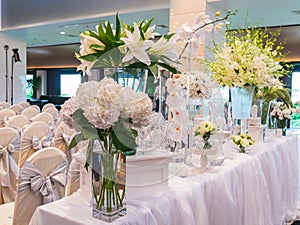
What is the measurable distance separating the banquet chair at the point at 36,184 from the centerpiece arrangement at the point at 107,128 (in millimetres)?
664

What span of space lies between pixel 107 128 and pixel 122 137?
6 centimetres

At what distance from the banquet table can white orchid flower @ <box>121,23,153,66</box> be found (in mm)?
556

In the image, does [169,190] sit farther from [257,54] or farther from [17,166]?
[17,166]

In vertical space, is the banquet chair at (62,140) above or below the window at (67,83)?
below

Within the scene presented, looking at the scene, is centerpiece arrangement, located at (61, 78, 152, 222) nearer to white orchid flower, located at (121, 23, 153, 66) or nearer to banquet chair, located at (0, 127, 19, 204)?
white orchid flower, located at (121, 23, 153, 66)

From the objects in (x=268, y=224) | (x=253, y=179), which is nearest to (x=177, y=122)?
(x=253, y=179)

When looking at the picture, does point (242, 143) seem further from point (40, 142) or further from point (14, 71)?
point (14, 71)

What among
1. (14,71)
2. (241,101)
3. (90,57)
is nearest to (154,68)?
(90,57)

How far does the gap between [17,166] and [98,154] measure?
194 centimetres

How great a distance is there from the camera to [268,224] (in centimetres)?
240

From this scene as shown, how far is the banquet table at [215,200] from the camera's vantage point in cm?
123

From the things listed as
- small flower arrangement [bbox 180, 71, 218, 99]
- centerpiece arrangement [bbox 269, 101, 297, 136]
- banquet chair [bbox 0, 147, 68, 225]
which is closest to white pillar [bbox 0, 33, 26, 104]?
centerpiece arrangement [bbox 269, 101, 297, 136]

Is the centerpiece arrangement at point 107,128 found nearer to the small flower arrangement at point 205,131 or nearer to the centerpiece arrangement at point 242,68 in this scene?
the small flower arrangement at point 205,131

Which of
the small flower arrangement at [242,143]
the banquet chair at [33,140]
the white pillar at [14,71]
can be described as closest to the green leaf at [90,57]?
the small flower arrangement at [242,143]
